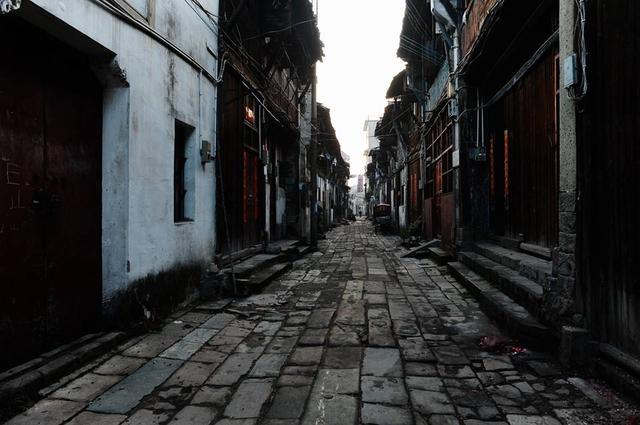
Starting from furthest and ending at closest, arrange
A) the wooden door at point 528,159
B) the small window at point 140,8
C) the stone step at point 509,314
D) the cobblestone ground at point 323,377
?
the wooden door at point 528,159, the small window at point 140,8, the stone step at point 509,314, the cobblestone ground at point 323,377

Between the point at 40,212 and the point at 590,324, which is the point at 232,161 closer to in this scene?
the point at 40,212

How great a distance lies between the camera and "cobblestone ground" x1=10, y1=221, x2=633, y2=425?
9.31 ft

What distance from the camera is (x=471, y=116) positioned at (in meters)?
8.97

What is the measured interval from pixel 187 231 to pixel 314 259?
6.12 metres

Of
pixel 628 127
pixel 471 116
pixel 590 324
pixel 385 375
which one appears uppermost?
pixel 471 116

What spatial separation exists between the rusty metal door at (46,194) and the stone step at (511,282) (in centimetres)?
459

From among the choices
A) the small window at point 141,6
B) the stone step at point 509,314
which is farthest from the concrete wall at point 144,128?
the stone step at point 509,314

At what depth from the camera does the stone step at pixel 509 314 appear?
4.04 metres

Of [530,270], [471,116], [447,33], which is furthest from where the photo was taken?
[447,33]

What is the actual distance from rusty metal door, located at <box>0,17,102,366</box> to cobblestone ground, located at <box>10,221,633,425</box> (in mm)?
567

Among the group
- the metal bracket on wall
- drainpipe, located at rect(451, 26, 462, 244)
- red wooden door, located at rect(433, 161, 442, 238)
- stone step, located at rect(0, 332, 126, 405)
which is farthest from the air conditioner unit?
the metal bracket on wall

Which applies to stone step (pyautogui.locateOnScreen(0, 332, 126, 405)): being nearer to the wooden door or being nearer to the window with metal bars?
the wooden door

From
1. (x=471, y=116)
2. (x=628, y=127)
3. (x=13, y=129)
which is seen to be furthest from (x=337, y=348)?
(x=471, y=116)

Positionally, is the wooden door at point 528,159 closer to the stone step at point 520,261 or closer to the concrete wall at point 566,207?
the stone step at point 520,261
